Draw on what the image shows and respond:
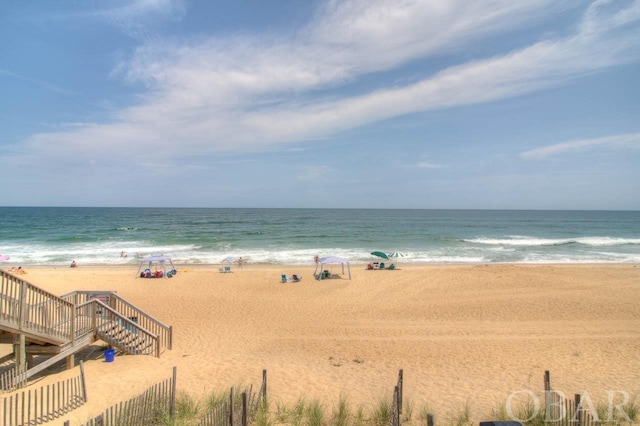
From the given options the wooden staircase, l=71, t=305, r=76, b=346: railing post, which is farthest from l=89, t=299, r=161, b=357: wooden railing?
l=71, t=305, r=76, b=346: railing post

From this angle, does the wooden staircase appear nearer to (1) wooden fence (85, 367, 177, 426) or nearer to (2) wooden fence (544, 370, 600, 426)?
(1) wooden fence (85, 367, 177, 426)

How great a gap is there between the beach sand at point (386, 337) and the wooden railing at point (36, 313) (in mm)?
1208

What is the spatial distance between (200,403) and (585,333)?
12957mm

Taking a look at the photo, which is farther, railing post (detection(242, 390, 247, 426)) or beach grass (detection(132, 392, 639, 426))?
beach grass (detection(132, 392, 639, 426))

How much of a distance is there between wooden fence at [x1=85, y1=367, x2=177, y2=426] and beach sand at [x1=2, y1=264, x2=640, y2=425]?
4.45 feet

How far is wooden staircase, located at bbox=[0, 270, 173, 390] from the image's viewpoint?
868 centimetres

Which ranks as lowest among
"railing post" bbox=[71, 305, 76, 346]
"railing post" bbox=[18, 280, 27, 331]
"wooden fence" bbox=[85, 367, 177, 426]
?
"wooden fence" bbox=[85, 367, 177, 426]

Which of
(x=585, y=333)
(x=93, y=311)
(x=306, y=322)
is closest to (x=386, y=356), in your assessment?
(x=306, y=322)

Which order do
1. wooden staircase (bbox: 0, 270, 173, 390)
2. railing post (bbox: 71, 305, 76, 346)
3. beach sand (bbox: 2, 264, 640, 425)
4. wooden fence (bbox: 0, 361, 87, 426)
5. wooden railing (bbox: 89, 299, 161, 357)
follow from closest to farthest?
wooden fence (bbox: 0, 361, 87, 426) → wooden staircase (bbox: 0, 270, 173, 390) → beach sand (bbox: 2, 264, 640, 425) → railing post (bbox: 71, 305, 76, 346) → wooden railing (bbox: 89, 299, 161, 357)

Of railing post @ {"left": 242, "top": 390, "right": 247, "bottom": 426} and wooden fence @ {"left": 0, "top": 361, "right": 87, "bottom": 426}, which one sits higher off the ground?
railing post @ {"left": 242, "top": 390, "right": 247, "bottom": 426}

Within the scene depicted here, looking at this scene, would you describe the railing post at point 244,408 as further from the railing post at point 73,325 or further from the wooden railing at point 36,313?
the railing post at point 73,325

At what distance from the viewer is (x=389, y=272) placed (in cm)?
2497

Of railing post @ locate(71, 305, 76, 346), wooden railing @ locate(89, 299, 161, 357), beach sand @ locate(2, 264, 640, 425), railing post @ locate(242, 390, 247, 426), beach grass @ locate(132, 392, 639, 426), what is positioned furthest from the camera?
wooden railing @ locate(89, 299, 161, 357)

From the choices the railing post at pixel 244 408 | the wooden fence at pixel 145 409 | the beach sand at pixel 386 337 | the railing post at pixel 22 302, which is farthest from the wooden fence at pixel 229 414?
the railing post at pixel 22 302
